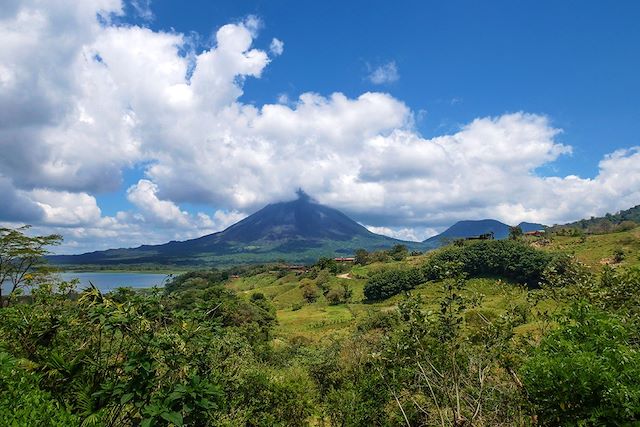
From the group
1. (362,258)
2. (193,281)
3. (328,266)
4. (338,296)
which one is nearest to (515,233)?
(362,258)

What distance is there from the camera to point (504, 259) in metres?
73.2

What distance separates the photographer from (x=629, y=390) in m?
3.96

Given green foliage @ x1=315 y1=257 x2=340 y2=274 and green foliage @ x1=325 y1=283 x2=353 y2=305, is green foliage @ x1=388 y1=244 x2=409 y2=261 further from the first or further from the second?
green foliage @ x1=325 y1=283 x2=353 y2=305

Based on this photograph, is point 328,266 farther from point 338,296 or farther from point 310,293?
point 338,296

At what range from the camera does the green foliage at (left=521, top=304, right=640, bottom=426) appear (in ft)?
13.3

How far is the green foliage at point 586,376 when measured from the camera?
13.3ft

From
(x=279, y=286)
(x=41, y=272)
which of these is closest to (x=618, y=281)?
(x=41, y=272)

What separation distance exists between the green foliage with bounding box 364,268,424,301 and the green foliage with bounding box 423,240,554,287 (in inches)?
118

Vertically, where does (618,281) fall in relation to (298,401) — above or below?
above

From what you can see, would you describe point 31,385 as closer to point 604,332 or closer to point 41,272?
point 604,332

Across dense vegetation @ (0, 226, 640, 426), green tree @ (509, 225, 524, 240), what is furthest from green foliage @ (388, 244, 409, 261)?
dense vegetation @ (0, 226, 640, 426)

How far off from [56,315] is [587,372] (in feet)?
21.9

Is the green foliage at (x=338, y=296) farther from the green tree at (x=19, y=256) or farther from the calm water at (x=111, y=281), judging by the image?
the green tree at (x=19, y=256)

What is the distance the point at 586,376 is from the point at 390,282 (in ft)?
240
